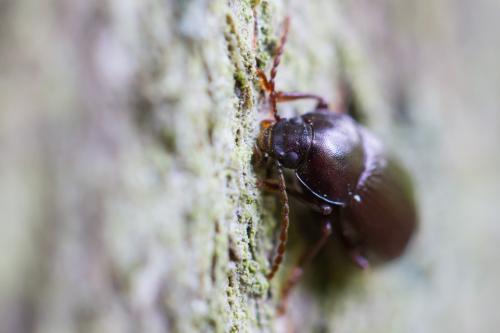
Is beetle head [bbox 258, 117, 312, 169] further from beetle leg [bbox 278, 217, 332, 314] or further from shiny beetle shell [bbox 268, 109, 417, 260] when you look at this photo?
beetle leg [bbox 278, 217, 332, 314]

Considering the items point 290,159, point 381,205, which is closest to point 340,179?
point 290,159

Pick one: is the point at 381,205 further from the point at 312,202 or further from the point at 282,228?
the point at 282,228

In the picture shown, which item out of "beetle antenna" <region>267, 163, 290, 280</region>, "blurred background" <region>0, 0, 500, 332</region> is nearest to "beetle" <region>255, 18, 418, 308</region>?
"beetle antenna" <region>267, 163, 290, 280</region>

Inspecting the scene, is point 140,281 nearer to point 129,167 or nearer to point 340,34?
point 129,167

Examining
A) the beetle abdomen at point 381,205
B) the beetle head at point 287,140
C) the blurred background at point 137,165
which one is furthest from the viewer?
the beetle abdomen at point 381,205

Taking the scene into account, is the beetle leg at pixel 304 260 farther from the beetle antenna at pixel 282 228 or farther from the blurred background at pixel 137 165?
the beetle antenna at pixel 282 228

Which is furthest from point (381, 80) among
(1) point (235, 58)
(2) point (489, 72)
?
(1) point (235, 58)

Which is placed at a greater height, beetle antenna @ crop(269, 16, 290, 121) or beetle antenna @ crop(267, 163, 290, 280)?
beetle antenna @ crop(269, 16, 290, 121)

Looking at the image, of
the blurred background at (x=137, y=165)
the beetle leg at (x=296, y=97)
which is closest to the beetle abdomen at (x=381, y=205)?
the beetle leg at (x=296, y=97)
